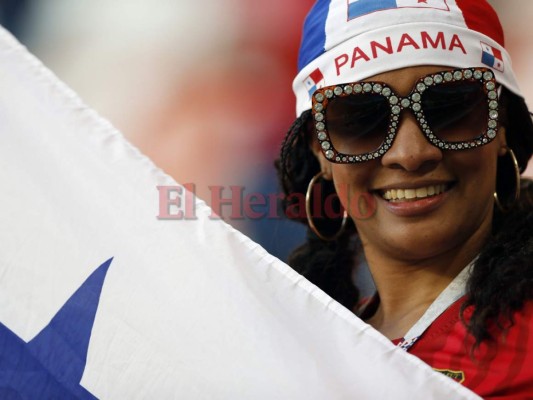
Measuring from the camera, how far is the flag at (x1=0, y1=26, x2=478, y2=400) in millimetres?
1715

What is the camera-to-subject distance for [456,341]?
6.42ft

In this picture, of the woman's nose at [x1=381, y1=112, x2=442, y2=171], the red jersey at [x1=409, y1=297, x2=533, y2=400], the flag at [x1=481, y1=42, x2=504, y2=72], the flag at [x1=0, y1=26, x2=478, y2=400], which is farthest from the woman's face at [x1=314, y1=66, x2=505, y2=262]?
the flag at [x1=0, y1=26, x2=478, y2=400]

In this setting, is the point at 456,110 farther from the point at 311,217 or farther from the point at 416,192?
the point at 311,217

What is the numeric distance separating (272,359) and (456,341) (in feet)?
1.50

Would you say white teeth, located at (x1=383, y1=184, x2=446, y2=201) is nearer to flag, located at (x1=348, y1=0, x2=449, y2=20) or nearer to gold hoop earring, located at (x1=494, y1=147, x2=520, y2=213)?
gold hoop earring, located at (x1=494, y1=147, x2=520, y2=213)

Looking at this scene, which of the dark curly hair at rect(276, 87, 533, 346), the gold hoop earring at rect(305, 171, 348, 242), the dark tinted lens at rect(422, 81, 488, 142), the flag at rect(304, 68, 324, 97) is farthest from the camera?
the gold hoop earring at rect(305, 171, 348, 242)

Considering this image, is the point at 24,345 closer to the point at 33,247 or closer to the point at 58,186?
the point at 33,247

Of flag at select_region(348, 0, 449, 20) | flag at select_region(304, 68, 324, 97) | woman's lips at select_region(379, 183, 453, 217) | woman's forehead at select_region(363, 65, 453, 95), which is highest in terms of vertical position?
flag at select_region(348, 0, 449, 20)

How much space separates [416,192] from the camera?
221 cm

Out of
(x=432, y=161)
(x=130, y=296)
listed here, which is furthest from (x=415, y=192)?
(x=130, y=296)

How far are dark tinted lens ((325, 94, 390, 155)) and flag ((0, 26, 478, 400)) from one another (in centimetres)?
50

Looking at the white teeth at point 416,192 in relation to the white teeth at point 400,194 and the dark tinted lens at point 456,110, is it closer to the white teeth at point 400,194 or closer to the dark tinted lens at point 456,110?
the white teeth at point 400,194

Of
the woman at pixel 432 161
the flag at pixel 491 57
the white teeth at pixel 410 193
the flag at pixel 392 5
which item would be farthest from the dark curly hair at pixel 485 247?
the flag at pixel 392 5

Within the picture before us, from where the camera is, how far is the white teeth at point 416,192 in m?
2.19
